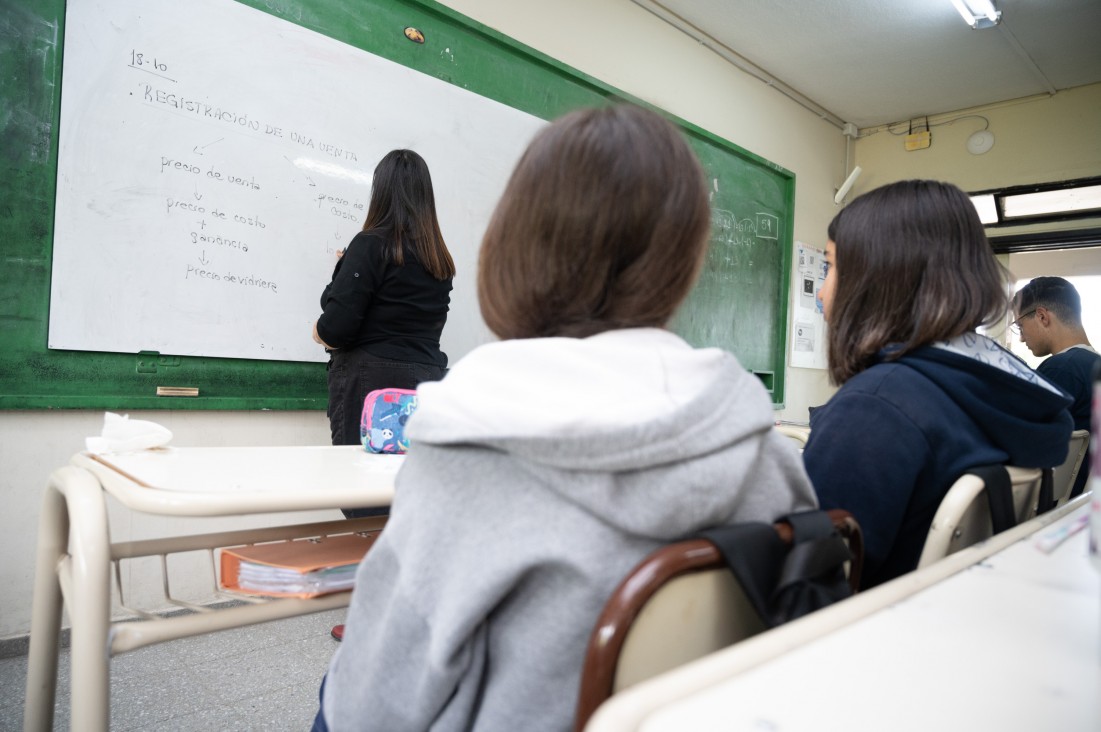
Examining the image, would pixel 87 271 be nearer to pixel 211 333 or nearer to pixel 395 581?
pixel 211 333

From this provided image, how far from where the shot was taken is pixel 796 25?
3889mm

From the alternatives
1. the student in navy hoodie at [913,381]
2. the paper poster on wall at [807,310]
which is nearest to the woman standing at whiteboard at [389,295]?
the student in navy hoodie at [913,381]

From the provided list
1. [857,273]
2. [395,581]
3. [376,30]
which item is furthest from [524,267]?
[376,30]

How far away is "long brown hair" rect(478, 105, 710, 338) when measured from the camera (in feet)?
2.08

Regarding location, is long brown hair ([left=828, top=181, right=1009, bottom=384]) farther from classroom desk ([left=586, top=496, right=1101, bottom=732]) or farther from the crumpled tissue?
the crumpled tissue

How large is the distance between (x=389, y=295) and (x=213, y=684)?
3.70ft

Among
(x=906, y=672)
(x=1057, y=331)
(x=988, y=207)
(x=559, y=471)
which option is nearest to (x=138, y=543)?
(x=559, y=471)

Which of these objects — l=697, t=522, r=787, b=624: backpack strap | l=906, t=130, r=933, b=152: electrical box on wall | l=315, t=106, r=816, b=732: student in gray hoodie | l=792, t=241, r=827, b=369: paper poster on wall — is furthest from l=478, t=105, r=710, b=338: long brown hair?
l=906, t=130, r=933, b=152: electrical box on wall

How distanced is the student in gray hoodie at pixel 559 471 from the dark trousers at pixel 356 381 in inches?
55.9

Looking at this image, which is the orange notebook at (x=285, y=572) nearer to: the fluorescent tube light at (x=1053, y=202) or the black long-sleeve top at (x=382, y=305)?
the black long-sleeve top at (x=382, y=305)

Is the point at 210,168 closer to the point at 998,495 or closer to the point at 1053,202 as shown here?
the point at 998,495

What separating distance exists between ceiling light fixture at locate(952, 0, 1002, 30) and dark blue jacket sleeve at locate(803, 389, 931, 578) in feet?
11.9

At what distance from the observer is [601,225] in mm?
628

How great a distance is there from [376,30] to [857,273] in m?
2.16
